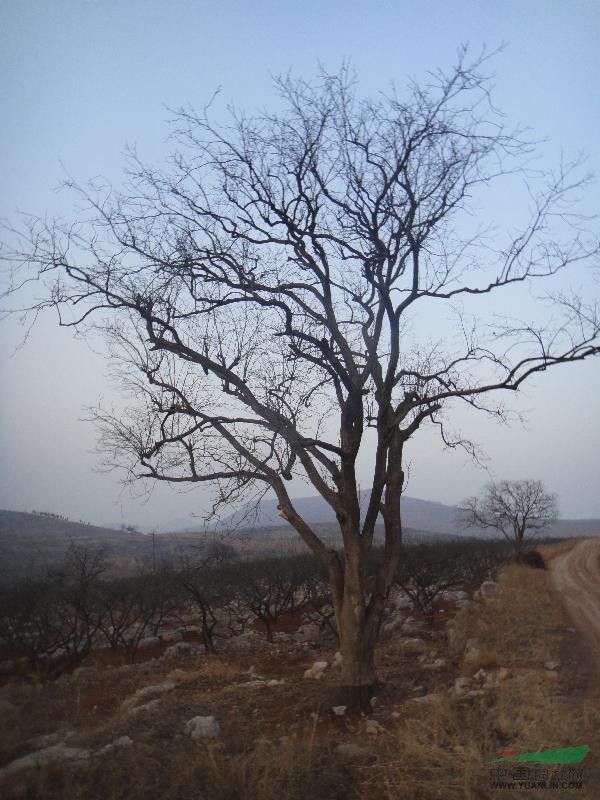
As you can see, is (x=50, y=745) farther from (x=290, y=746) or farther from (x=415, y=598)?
(x=415, y=598)

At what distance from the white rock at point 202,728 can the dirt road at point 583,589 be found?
5890 mm

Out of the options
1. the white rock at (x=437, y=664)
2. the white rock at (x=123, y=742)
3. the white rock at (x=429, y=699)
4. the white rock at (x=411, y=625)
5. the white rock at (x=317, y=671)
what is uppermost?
the white rock at (x=429, y=699)

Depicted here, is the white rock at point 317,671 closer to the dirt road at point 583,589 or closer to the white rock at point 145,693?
the white rock at point 145,693

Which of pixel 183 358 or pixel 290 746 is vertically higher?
pixel 183 358

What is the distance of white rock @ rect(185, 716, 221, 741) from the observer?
635 cm

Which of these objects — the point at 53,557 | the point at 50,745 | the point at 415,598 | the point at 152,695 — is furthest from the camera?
the point at 53,557

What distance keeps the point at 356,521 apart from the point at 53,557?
42031 mm

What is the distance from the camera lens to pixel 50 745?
6734 millimetres

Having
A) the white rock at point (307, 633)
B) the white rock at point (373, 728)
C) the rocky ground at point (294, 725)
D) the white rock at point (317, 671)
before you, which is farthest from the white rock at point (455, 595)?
the white rock at point (373, 728)

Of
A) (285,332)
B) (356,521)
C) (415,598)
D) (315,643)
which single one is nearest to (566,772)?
(356,521)

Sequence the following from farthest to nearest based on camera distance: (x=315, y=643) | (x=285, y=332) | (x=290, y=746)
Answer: (x=315, y=643)
(x=285, y=332)
(x=290, y=746)

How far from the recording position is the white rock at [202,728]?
6.35 m

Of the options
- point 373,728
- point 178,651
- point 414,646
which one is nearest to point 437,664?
point 414,646

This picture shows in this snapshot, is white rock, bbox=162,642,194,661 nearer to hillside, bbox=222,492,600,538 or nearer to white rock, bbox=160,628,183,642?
white rock, bbox=160,628,183,642
